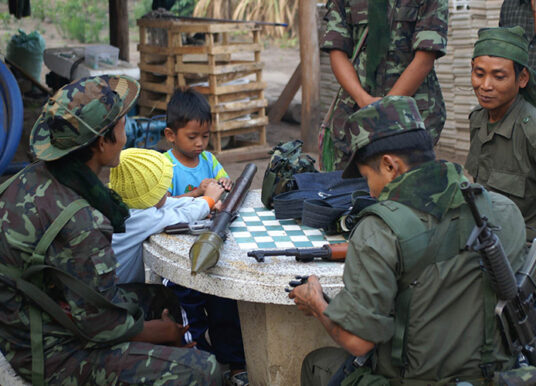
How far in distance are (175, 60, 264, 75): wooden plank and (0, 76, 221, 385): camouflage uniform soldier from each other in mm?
5314

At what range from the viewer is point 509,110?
332 cm

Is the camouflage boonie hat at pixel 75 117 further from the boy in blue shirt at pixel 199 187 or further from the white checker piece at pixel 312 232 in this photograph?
the boy in blue shirt at pixel 199 187

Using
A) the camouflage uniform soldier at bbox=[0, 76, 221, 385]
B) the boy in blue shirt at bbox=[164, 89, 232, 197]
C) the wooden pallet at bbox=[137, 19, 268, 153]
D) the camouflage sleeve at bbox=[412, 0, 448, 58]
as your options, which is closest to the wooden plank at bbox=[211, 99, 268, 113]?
the wooden pallet at bbox=[137, 19, 268, 153]

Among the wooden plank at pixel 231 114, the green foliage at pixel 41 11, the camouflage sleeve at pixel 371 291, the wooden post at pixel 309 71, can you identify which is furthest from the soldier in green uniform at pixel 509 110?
the green foliage at pixel 41 11

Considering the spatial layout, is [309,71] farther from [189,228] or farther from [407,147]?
[407,147]

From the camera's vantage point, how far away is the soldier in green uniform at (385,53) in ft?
11.6

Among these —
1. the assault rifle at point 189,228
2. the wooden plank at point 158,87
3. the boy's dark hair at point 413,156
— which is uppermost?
the boy's dark hair at point 413,156

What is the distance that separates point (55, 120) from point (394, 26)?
2047 mm

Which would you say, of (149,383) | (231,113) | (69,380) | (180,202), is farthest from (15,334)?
(231,113)

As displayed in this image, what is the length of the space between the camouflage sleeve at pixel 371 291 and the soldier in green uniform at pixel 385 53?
173 cm

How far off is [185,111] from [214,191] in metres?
0.56

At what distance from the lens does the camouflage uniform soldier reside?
2215 mm

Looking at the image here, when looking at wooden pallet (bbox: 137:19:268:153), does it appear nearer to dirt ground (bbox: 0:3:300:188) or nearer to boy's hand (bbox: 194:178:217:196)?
dirt ground (bbox: 0:3:300:188)

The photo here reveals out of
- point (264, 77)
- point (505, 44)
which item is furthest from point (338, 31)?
point (264, 77)
